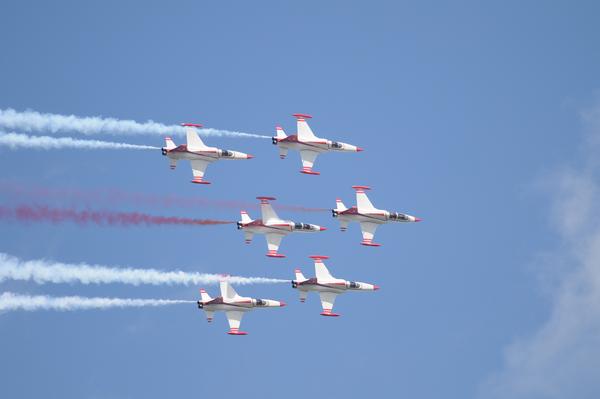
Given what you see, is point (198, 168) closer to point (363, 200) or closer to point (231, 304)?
point (231, 304)

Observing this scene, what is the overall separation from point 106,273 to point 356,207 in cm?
2306

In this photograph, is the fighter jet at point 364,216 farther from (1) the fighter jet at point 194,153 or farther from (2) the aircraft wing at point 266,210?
(1) the fighter jet at point 194,153

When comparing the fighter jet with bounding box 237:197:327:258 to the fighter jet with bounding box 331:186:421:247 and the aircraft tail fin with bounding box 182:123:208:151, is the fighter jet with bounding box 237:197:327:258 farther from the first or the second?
the aircraft tail fin with bounding box 182:123:208:151

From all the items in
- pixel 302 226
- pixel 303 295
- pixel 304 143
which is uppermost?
pixel 304 143

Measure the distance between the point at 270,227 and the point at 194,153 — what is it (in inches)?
319

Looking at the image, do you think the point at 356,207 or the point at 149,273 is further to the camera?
the point at 356,207

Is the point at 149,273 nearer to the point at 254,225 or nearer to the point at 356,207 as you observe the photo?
the point at 254,225

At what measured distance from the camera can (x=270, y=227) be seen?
376ft

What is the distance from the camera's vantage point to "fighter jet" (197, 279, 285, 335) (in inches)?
4456

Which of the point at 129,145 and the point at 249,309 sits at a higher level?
the point at 129,145

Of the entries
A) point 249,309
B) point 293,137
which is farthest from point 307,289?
point 293,137

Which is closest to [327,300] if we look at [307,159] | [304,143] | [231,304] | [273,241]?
[273,241]

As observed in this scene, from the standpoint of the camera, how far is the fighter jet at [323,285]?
378 ft

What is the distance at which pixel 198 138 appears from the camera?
4481 inches
